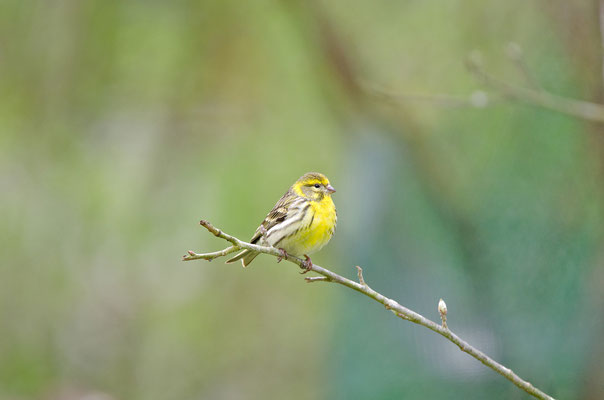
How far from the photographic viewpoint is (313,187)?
354 centimetres

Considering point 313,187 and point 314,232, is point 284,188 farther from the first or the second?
point 314,232

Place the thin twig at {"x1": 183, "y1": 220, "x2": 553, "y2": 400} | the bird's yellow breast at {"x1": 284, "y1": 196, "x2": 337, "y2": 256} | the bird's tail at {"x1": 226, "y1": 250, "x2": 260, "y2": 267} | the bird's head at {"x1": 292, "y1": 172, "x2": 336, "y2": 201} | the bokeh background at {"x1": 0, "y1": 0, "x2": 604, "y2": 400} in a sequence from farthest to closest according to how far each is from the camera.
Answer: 1. the bokeh background at {"x1": 0, "y1": 0, "x2": 604, "y2": 400}
2. the bird's head at {"x1": 292, "y1": 172, "x2": 336, "y2": 201}
3. the bird's yellow breast at {"x1": 284, "y1": 196, "x2": 337, "y2": 256}
4. the bird's tail at {"x1": 226, "y1": 250, "x2": 260, "y2": 267}
5. the thin twig at {"x1": 183, "y1": 220, "x2": 553, "y2": 400}

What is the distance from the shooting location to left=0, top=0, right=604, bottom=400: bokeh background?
4.13 meters

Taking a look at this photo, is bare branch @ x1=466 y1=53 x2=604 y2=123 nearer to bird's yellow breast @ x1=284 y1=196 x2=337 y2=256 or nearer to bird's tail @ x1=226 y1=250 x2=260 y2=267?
bird's yellow breast @ x1=284 y1=196 x2=337 y2=256

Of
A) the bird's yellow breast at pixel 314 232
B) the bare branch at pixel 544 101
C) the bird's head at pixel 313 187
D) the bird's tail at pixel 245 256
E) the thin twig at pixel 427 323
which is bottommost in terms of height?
the thin twig at pixel 427 323

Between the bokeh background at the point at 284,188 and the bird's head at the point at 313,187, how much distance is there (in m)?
0.96

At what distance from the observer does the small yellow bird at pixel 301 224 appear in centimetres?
331

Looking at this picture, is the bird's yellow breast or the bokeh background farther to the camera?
the bokeh background

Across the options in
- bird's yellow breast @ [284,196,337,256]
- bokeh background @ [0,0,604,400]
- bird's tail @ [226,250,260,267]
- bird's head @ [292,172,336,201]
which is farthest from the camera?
bokeh background @ [0,0,604,400]

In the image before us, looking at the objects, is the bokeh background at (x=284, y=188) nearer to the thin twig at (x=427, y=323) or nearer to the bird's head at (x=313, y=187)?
the bird's head at (x=313, y=187)

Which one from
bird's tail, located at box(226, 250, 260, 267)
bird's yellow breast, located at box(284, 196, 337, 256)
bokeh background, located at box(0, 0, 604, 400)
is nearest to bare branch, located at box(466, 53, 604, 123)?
bokeh background, located at box(0, 0, 604, 400)

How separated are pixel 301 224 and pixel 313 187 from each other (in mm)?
296

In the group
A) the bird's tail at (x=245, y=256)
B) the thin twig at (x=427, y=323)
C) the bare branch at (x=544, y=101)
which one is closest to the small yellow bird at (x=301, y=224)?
the bird's tail at (x=245, y=256)

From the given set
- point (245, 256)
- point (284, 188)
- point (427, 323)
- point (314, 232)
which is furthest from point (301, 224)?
point (284, 188)
